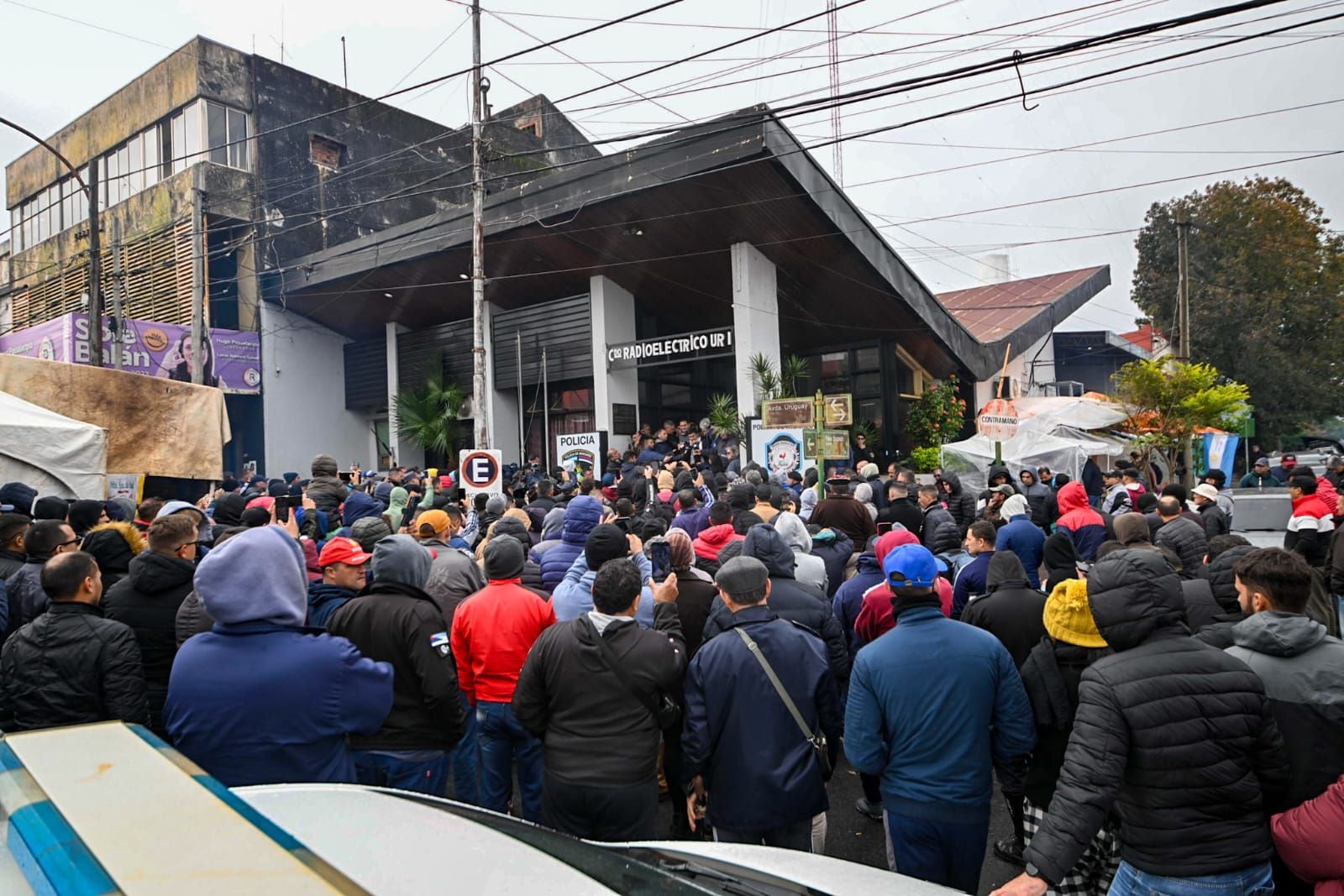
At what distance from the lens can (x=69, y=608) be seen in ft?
11.5

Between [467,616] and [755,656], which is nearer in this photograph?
[755,656]

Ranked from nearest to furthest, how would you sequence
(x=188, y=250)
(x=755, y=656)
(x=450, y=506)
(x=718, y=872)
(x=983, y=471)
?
(x=718, y=872)
(x=755, y=656)
(x=450, y=506)
(x=983, y=471)
(x=188, y=250)

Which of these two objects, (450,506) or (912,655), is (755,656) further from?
(450,506)

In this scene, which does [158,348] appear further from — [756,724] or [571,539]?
[756,724]

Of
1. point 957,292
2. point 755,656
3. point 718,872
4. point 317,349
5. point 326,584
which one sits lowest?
point 718,872

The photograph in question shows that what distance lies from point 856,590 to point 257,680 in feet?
12.2

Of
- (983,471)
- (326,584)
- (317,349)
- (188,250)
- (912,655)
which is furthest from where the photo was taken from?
(317,349)

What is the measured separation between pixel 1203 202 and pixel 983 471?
20.9 meters

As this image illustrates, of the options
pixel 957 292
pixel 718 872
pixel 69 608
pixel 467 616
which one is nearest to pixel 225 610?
pixel 69 608

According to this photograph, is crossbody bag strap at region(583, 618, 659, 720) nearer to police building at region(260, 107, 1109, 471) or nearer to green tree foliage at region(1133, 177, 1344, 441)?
police building at region(260, 107, 1109, 471)

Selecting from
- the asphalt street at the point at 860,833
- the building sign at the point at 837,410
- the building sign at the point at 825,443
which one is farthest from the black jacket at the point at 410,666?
the building sign at the point at 837,410

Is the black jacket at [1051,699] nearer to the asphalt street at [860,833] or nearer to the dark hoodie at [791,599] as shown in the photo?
the asphalt street at [860,833]

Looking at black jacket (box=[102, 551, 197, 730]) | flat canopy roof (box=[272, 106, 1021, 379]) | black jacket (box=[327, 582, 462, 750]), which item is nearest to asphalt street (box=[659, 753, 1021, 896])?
black jacket (box=[327, 582, 462, 750])

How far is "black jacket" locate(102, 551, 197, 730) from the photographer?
4039 millimetres
